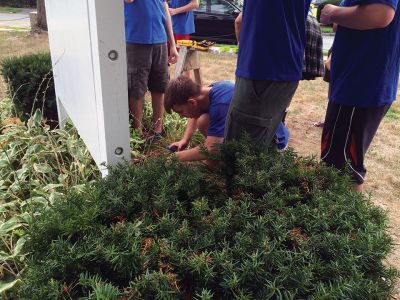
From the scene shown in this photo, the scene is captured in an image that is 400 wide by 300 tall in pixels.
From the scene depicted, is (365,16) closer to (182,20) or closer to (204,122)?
(204,122)

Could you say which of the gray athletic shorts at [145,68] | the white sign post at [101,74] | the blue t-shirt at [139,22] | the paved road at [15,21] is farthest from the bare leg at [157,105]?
the paved road at [15,21]

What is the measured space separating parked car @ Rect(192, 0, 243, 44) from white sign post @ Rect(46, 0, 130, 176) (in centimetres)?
1008

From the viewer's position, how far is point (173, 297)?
3.55ft

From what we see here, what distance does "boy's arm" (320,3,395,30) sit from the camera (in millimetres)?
2051

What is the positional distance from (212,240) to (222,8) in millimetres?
12059

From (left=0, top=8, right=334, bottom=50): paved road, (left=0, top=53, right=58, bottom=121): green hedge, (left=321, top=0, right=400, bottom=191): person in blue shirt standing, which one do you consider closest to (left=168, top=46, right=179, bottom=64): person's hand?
(left=0, top=53, right=58, bottom=121): green hedge

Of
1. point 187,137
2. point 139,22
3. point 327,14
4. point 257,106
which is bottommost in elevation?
point 187,137

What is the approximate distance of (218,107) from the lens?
8.62 feet

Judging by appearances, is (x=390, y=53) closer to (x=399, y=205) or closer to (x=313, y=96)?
(x=399, y=205)

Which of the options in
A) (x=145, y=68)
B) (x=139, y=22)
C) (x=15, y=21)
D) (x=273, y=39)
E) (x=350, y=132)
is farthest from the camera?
(x=15, y=21)

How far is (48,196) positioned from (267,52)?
5.10ft

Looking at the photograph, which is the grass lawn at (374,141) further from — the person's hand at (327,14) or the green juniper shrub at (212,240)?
the person's hand at (327,14)

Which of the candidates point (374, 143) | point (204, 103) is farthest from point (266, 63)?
point (374, 143)

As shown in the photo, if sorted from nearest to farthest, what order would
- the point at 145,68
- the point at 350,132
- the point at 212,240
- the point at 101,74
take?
the point at 212,240 → the point at 101,74 → the point at 350,132 → the point at 145,68
